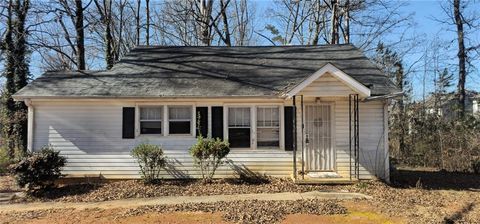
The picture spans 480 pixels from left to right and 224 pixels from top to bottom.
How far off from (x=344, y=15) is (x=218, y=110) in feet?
51.0

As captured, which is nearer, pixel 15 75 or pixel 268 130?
pixel 268 130

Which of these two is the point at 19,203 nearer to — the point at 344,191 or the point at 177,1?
the point at 344,191

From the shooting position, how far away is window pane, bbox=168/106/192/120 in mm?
11242

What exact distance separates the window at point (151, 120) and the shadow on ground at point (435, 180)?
22.3 feet

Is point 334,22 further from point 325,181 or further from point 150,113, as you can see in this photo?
point 150,113

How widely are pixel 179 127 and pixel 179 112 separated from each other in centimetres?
44

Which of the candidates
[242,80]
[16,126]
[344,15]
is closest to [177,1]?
[344,15]

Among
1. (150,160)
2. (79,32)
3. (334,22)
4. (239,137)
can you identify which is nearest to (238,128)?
(239,137)

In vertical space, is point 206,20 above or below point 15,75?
above

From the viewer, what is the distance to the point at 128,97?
10773 millimetres

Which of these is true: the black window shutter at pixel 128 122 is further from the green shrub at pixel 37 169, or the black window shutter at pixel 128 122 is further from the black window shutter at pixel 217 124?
the black window shutter at pixel 217 124

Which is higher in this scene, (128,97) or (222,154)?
(128,97)

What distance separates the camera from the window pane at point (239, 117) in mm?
11266

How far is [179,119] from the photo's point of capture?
36.8 ft
